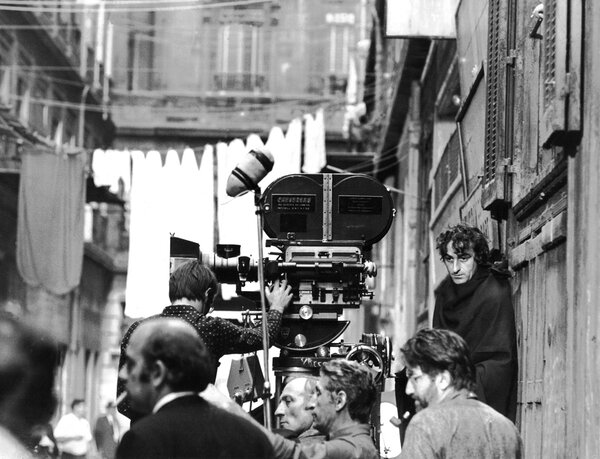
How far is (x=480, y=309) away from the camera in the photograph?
661 centimetres

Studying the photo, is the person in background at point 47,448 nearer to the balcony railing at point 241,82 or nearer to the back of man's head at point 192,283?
the back of man's head at point 192,283

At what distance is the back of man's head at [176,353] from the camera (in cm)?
367

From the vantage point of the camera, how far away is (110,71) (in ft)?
129

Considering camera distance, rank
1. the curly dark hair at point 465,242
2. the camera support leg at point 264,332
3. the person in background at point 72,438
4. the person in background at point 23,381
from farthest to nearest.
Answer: the person in background at point 23,381
the person in background at point 72,438
the curly dark hair at point 465,242
the camera support leg at point 264,332

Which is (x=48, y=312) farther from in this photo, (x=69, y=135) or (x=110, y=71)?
(x=110, y=71)

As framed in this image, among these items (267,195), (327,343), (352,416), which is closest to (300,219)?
(267,195)

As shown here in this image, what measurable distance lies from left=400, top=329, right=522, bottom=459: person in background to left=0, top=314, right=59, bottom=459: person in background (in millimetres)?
16721

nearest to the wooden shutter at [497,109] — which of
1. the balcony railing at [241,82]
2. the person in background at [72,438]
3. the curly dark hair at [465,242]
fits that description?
the curly dark hair at [465,242]

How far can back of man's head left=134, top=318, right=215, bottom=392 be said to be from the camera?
367 cm

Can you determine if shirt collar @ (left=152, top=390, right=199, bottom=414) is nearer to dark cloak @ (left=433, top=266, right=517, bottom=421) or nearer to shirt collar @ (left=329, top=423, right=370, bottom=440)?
shirt collar @ (left=329, top=423, right=370, bottom=440)

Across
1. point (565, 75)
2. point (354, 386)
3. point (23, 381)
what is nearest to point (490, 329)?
point (565, 75)

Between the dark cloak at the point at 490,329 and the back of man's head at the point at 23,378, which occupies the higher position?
the dark cloak at the point at 490,329

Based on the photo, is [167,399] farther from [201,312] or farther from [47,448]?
[47,448]

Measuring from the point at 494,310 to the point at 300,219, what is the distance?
170 centimetres
